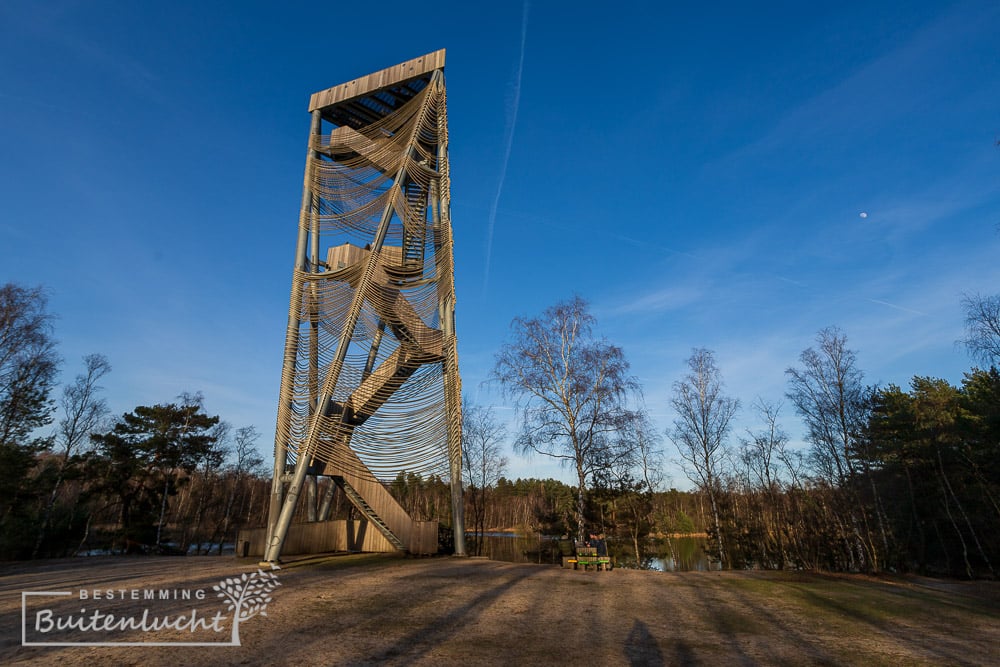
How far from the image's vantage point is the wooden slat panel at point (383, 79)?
16.2 m

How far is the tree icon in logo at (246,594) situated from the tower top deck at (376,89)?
47.5ft

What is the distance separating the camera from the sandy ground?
16.0 ft

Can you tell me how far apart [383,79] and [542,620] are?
54.5 ft

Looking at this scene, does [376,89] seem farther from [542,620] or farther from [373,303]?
[542,620]

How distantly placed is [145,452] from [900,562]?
3324 centimetres

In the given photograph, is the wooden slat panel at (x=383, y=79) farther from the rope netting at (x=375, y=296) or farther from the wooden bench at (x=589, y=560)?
the wooden bench at (x=589, y=560)

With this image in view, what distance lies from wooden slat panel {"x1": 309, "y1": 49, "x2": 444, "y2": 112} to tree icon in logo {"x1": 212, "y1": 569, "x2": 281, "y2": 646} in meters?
14.5

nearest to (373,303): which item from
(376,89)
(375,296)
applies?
(375,296)

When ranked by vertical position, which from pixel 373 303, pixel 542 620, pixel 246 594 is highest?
pixel 373 303

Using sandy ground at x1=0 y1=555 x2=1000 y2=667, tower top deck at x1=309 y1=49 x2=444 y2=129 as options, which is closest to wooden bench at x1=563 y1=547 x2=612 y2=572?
sandy ground at x1=0 y1=555 x2=1000 y2=667

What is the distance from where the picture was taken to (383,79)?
16.4 meters

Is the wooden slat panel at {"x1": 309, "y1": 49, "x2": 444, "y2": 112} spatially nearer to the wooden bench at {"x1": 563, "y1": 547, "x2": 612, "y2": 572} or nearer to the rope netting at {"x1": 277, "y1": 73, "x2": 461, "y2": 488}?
the rope netting at {"x1": 277, "y1": 73, "x2": 461, "y2": 488}

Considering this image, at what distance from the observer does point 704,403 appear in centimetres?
2142

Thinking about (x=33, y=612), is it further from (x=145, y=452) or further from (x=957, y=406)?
(x=957, y=406)
